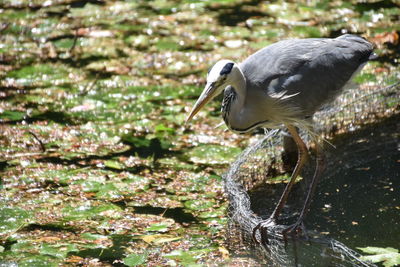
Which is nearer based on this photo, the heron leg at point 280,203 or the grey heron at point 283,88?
the heron leg at point 280,203

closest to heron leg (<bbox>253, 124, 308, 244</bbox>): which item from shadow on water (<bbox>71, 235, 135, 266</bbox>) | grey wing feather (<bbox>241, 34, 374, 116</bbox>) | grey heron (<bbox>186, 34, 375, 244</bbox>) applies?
grey heron (<bbox>186, 34, 375, 244</bbox>)

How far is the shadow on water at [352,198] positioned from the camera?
4.23 m

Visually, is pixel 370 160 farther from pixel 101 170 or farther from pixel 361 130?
pixel 101 170

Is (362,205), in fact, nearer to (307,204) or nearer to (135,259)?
(307,204)

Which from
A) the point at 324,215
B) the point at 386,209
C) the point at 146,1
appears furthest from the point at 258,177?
the point at 146,1

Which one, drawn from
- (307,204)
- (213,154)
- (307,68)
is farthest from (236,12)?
(307,204)

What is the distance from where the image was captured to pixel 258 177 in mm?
5000

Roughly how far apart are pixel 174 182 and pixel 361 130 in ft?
5.25

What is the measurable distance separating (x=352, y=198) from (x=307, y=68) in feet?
3.15

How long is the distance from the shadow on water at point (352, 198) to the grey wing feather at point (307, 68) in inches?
25.3

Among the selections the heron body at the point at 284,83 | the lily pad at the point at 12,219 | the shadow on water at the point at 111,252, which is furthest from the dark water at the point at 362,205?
the lily pad at the point at 12,219

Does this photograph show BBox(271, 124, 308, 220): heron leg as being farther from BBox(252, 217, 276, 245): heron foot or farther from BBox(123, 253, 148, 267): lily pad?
BBox(123, 253, 148, 267): lily pad

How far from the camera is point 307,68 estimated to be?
460 centimetres

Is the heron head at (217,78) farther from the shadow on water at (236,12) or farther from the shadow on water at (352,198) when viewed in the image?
the shadow on water at (236,12)
